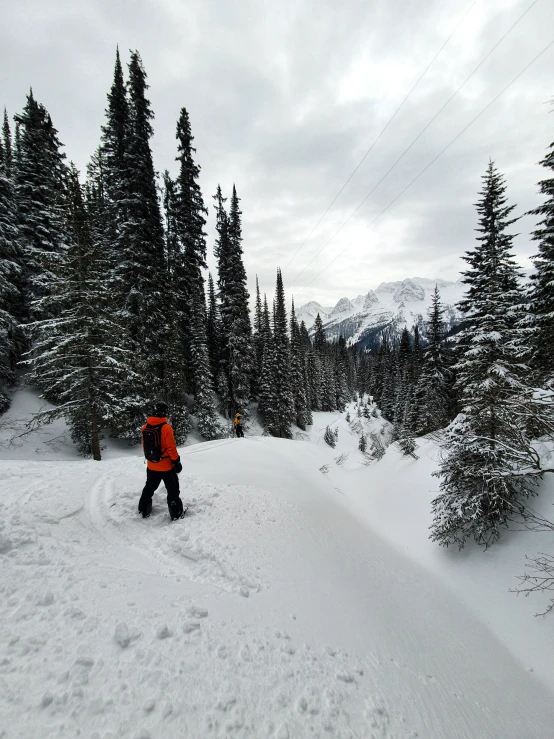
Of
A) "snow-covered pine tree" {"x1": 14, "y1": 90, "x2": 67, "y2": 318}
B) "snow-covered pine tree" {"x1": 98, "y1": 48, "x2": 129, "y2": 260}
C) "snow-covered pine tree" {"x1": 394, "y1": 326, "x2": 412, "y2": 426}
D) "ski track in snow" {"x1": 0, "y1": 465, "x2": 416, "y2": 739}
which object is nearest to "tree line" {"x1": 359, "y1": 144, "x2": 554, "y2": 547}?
"ski track in snow" {"x1": 0, "y1": 465, "x2": 416, "y2": 739}

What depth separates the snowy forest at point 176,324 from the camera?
7.24 metres

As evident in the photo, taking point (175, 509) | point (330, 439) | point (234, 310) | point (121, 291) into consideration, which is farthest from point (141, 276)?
point (330, 439)

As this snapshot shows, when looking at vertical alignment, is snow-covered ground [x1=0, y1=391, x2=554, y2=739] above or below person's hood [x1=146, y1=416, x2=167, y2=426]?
below

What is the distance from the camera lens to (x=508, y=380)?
924cm

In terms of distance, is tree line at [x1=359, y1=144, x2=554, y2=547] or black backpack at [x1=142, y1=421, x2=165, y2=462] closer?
black backpack at [x1=142, y1=421, x2=165, y2=462]

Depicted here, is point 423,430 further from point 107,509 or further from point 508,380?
point 107,509

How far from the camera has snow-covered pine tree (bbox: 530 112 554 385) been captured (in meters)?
11.9

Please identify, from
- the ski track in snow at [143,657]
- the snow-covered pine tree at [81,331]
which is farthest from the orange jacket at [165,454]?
the snow-covered pine tree at [81,331]

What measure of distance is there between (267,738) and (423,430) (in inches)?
996

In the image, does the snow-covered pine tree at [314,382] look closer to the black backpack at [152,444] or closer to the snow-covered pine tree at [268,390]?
the snow-covered pine tree at [268,390]

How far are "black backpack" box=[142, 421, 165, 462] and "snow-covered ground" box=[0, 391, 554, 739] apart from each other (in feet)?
3.67

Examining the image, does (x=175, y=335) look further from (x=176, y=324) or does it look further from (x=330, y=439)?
(x=330, y=439)

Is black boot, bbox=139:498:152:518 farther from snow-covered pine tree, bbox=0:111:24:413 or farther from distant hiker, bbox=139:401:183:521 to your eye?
snow-covered pine tree, bbox=0:111:24:413

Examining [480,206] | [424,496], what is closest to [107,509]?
[424,496]
